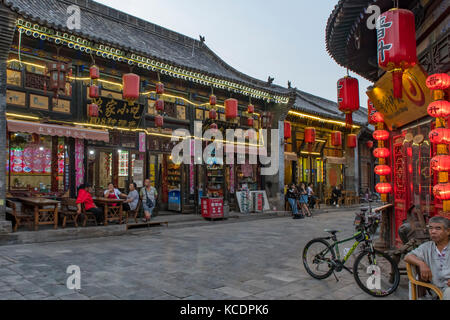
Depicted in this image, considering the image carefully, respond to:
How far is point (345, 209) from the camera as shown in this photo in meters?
20.7

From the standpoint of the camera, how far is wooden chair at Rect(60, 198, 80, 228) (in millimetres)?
9805

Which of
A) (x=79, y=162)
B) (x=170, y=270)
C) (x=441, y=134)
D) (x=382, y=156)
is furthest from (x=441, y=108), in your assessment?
(x=79, y=162)

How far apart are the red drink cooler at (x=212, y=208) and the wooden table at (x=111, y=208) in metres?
3.55

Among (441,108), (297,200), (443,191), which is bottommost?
(297,200)

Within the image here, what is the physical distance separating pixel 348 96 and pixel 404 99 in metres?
2.03

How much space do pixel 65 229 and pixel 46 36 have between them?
5.10 m

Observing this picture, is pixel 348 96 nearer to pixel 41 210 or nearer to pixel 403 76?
pixel 403 76

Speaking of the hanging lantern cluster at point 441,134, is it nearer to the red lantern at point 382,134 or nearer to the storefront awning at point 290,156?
the red lantern at point 382,134

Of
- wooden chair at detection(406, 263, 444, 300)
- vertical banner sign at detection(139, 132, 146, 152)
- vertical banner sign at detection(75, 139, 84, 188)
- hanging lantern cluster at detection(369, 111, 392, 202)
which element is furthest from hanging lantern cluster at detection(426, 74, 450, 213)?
vertical banner sign at detection(139, 132, 146, 152)

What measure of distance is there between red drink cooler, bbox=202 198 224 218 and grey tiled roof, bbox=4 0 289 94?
487 centimetres

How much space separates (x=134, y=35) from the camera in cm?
1510

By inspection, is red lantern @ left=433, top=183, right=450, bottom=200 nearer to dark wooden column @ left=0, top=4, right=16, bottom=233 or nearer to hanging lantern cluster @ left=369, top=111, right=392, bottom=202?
hanging lantern cluster @ left=369, top=111, right=392, bottom=202
